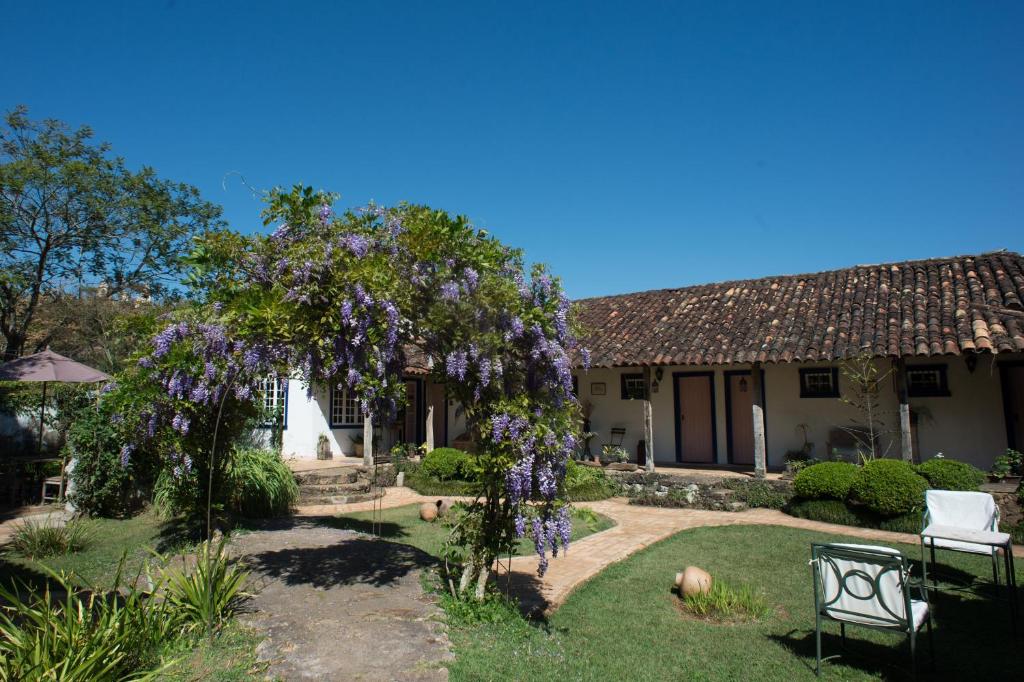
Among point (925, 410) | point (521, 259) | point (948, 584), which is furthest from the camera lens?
point (925, 410)

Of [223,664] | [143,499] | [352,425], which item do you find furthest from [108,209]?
[223,664]

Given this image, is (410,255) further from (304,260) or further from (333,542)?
(333,542)

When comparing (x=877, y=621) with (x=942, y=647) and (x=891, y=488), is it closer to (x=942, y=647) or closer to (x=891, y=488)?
(x=942, y=647)

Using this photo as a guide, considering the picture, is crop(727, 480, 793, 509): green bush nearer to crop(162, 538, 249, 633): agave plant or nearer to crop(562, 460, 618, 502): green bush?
crop(562, 460, 618, 502): green bush

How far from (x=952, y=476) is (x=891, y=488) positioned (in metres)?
0.93

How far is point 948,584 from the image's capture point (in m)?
6.60

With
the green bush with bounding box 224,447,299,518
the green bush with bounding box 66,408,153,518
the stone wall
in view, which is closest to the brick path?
the stone wall

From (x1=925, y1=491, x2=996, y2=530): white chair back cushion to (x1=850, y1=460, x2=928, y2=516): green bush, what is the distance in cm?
329

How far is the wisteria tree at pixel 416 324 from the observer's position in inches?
180

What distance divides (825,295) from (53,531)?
1490cm

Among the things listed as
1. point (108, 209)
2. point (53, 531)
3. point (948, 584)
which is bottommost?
point (948, 584)

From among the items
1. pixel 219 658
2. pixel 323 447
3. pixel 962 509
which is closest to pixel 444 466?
pixel 323 447

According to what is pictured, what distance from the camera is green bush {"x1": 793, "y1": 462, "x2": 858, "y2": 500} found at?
9898 millimetres

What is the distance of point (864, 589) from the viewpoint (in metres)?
4.46
